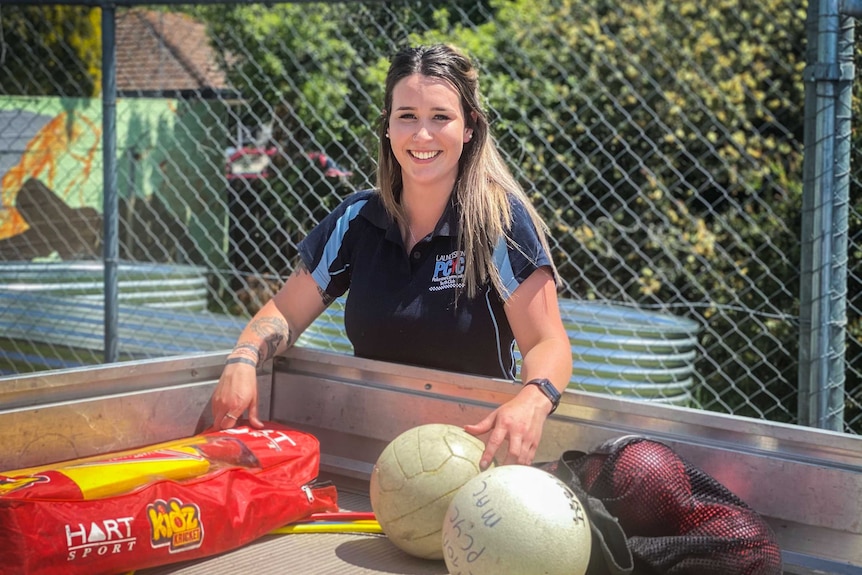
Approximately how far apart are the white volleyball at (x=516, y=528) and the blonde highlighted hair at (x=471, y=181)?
0.86m

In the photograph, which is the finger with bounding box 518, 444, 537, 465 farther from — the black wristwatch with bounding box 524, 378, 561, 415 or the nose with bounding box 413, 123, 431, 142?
the nose with bounding box 413, 123, 431, 142

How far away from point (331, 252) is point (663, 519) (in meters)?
1.45

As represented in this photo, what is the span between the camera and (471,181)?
312 centimetres

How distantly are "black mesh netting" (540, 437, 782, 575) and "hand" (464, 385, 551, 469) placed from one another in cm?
12

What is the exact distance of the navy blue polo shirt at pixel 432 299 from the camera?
302cm

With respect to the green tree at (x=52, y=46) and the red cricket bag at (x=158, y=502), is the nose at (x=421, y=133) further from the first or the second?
Answer: the green tree at (x=52, y=46)

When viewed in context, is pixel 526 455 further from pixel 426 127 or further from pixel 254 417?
pixel 426 127

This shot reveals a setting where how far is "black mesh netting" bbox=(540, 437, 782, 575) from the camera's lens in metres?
2.21

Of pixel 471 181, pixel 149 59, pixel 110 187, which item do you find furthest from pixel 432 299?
pixel 149 59

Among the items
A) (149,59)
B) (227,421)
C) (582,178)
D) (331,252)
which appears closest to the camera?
(227,421)

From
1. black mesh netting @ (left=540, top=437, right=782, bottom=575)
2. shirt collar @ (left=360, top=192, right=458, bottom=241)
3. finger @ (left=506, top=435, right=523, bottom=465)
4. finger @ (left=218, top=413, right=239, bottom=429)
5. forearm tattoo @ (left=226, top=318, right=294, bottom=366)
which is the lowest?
black mesh netting @ (left=540, top=437, right=782, bottom=575)

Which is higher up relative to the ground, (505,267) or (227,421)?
(505,267)

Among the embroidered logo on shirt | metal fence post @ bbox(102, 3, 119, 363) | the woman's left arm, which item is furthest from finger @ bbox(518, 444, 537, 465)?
metal fence post @ bbox(102, 3, 119, 363)

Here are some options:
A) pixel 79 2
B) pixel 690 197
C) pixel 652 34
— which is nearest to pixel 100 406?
pixel 79 2
